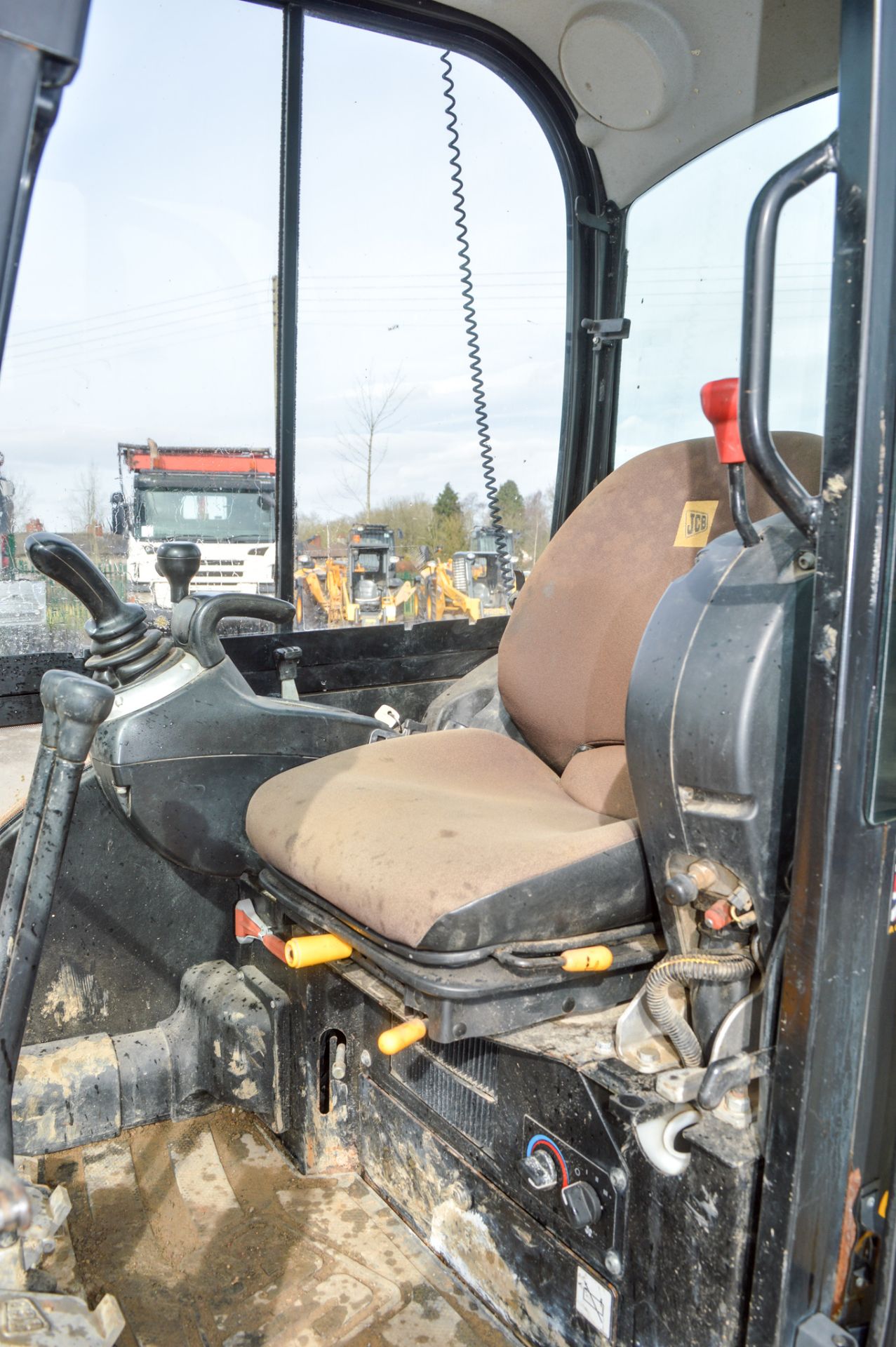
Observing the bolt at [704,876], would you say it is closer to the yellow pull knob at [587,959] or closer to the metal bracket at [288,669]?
the yellow pull knob at [587,959]

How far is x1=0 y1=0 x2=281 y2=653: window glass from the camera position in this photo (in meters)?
1.81

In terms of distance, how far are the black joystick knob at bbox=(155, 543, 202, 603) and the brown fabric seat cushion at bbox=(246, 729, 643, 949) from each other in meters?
0.40

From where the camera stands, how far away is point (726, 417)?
99 cm

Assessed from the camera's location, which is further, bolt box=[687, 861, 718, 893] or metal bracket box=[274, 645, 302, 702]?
metal bracket box=[274, 645, 302, 702]

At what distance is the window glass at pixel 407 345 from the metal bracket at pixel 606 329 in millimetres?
83

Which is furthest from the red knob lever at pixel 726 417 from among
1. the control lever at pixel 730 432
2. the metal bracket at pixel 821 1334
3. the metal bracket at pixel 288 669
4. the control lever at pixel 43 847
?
the metal bracket at pixel 288 669

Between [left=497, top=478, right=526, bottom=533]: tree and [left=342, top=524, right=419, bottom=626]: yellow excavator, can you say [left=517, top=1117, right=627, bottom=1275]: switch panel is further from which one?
[left=497, top=478, right=526, bottom=533]: tree

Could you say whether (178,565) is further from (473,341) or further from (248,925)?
(473,341)

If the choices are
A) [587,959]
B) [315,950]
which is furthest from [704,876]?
[315,950]

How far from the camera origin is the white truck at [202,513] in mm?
2035

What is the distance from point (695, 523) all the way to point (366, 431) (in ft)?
2.74

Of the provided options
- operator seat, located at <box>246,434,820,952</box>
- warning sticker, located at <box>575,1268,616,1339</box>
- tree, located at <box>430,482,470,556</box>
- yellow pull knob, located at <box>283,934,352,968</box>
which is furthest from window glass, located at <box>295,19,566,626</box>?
warning sticker, located at <box>575,1268,616,1339</box>

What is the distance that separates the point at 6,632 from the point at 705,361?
139 centimetres

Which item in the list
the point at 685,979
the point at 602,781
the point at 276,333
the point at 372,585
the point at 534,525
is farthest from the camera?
the point at 534,525
